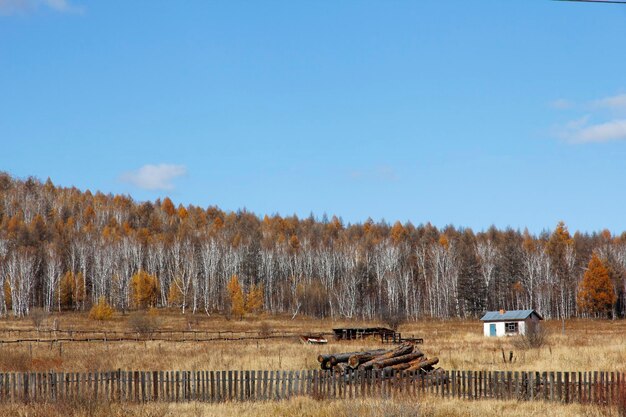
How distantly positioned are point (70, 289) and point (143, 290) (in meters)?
11.2

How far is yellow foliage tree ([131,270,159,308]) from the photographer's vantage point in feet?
306

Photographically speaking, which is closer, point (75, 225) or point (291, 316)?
point (291, 316)

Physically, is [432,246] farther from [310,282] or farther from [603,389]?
[603,389]

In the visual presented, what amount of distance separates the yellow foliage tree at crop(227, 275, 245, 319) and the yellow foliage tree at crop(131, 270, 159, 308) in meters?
11.5

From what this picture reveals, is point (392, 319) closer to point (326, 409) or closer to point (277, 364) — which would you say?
point (277, 364)

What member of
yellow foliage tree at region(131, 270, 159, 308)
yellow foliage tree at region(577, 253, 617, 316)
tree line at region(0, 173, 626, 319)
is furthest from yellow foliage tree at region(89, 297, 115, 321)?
yellow foliage tree at region(577, 253, 617, 316)

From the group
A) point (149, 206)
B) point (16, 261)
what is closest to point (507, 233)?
point (149, 206)

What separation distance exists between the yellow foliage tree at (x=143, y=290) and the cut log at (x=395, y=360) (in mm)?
71182

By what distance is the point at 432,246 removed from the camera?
11481cm

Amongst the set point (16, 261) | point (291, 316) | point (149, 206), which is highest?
point (149, 206)

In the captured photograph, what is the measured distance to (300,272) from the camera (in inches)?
4262

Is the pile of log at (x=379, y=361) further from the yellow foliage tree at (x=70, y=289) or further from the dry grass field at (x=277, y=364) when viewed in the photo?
the yellow foliage tree at (x=70, y=289)

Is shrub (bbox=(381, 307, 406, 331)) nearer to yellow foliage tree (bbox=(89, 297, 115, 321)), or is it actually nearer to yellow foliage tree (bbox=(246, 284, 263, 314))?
yellow foliage tree (bbox=(89, 297, 115, 321))

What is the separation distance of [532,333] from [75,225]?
115 metres
